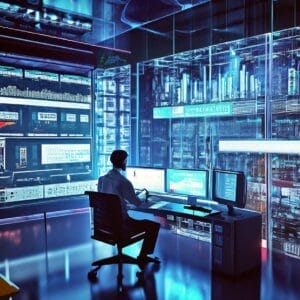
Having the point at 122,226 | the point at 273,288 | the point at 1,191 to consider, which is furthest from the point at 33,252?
the point at 273,288

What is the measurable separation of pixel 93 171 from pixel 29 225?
1305mm

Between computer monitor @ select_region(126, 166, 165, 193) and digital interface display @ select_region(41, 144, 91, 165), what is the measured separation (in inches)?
55.6

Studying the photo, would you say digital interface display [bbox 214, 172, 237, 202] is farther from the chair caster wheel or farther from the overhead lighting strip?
the chair caster wheel

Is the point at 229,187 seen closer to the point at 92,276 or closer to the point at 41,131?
the point at 92,276

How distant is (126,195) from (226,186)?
1002mm

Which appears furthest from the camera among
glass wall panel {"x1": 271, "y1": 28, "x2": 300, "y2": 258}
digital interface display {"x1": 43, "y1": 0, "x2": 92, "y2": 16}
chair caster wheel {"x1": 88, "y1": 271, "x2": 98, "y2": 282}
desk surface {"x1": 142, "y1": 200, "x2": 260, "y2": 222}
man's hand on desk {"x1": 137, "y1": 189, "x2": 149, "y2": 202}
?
digital interface display {"x1": 43, "y1": 0, "x2": 92, "y2": 16}

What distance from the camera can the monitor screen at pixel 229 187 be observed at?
3.70 m

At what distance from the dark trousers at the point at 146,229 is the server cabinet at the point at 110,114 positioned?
2482 mm

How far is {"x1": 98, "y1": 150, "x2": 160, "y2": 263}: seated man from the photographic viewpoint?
3.75m

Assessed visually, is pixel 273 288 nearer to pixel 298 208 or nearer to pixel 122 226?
pixel 298 208

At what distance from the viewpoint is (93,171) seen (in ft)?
20.8

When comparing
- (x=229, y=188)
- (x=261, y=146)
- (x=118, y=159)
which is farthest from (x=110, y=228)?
(x=261, y=146)

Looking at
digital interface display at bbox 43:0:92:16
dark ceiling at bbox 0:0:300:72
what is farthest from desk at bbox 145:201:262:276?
digital interface display at bbox 43:0:92:16

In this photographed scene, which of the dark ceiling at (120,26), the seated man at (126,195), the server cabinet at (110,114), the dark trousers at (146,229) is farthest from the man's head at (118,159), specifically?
the server cabinet at (110,114)
